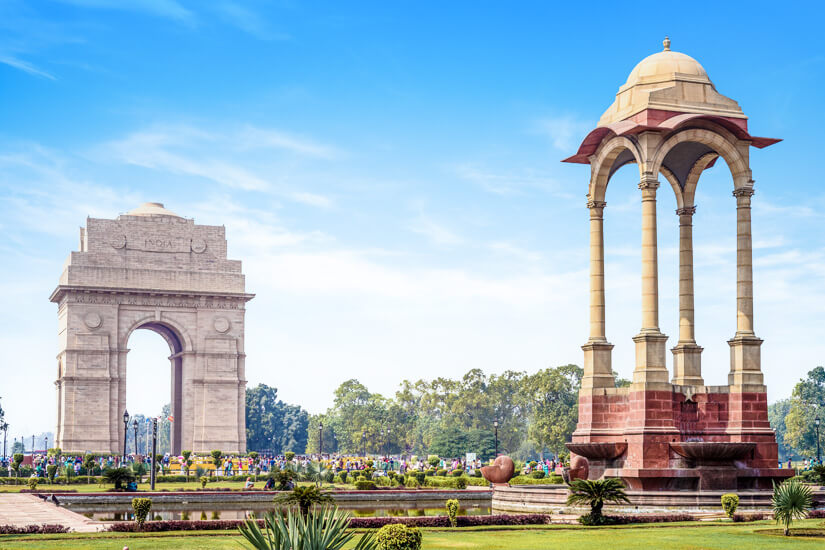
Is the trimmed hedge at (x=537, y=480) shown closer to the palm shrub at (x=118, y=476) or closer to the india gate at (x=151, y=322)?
the palm shrub at (x=118, y=476)

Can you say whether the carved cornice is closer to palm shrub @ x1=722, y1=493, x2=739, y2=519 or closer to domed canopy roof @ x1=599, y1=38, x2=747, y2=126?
domed canopy roof @ x1=599, y1=38, x2=747, y2=126

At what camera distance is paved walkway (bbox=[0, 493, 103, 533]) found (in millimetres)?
23223

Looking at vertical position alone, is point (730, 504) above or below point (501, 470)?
above

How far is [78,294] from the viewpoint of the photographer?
61750 millimetres

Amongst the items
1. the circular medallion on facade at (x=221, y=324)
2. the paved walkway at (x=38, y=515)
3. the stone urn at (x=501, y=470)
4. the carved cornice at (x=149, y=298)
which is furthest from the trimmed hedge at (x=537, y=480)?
the carved cornice at (x=149, y=298)

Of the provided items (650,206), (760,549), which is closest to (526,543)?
(760,549)

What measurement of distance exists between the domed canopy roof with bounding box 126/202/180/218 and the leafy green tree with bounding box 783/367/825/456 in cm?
Answer: 5310

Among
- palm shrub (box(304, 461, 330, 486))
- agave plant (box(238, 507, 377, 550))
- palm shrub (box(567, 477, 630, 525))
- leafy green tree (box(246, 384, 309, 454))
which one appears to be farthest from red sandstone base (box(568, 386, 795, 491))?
leafy green tree (box(246, 384, 309, 454))

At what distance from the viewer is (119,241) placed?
206ft

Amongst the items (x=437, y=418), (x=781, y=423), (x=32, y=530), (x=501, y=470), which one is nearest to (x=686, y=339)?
(x=501, y=470)

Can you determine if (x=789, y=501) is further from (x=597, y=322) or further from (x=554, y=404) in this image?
(x=554, y=404)

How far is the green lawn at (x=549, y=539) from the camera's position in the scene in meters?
18.5

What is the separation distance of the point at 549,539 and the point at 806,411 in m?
79.9

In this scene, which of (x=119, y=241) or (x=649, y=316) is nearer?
(x=649, y=316)
